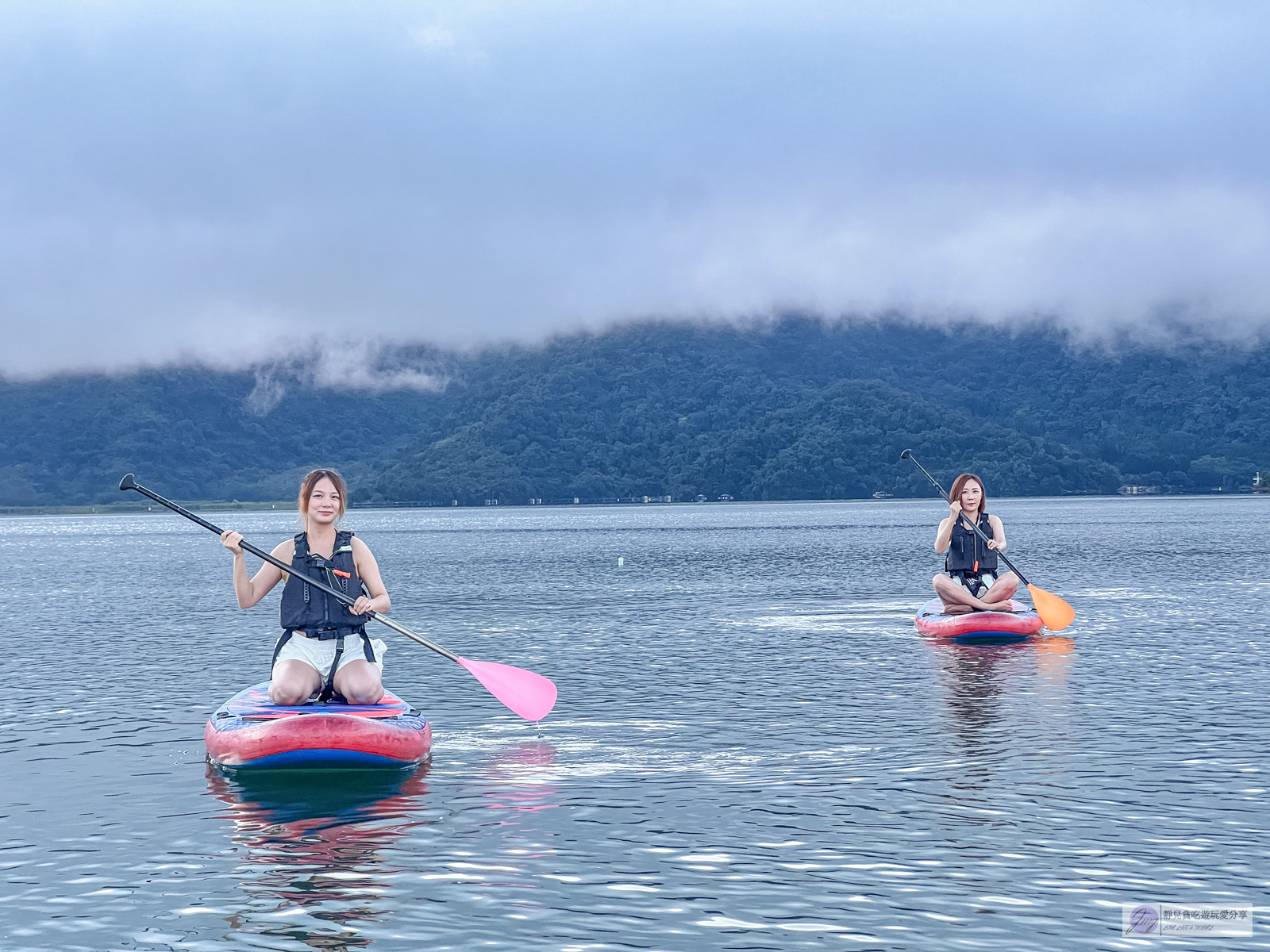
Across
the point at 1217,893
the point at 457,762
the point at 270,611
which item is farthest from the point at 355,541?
the point at 270,611

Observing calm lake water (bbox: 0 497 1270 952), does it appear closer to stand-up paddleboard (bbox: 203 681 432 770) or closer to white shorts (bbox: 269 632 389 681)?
stand-up paddleboard (bbox: 203 681 432 770)

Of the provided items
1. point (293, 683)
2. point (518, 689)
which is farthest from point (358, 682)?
point (518, 689)

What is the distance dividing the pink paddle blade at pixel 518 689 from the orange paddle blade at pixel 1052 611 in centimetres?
1522

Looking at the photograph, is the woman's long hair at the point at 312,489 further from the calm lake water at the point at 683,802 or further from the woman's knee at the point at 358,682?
the calm lake water at the point at 683,802

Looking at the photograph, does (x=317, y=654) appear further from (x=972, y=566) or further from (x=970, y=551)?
(x=972, y=566)

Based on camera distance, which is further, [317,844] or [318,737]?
[318,737]

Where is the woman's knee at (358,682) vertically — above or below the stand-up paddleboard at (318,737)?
above

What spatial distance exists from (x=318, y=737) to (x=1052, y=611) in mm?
20557

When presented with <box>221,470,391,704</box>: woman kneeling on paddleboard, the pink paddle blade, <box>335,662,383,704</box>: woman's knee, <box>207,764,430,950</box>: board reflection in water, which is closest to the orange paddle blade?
the pink paddle blade

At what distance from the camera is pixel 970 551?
2875cm

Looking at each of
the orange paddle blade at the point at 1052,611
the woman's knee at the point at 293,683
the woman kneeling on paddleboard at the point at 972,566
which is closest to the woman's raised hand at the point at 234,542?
the woman's knee at the point at 293,683

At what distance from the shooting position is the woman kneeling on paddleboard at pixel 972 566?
27.7 meters

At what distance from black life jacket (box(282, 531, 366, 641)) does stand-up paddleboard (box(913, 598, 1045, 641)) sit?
16.4 m

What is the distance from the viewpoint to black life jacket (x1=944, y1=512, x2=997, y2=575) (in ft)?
91.9
